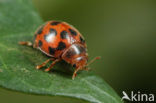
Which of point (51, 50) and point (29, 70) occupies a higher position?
point (51, 50)

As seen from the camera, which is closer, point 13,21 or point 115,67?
point 13,21

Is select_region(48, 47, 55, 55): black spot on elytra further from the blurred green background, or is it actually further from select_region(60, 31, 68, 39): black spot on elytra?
the blurred green background

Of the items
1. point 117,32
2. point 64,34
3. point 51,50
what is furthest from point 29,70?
point 117,32

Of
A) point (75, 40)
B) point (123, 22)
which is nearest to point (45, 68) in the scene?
point (75, 40)

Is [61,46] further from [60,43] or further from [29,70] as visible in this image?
[29,70]

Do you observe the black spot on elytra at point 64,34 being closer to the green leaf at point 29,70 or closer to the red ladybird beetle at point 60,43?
the red ladybird beetle at point 60,43

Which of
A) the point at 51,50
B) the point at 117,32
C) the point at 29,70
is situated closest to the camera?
the point at 29,70

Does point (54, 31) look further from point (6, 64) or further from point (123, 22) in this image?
point (123, 22)
